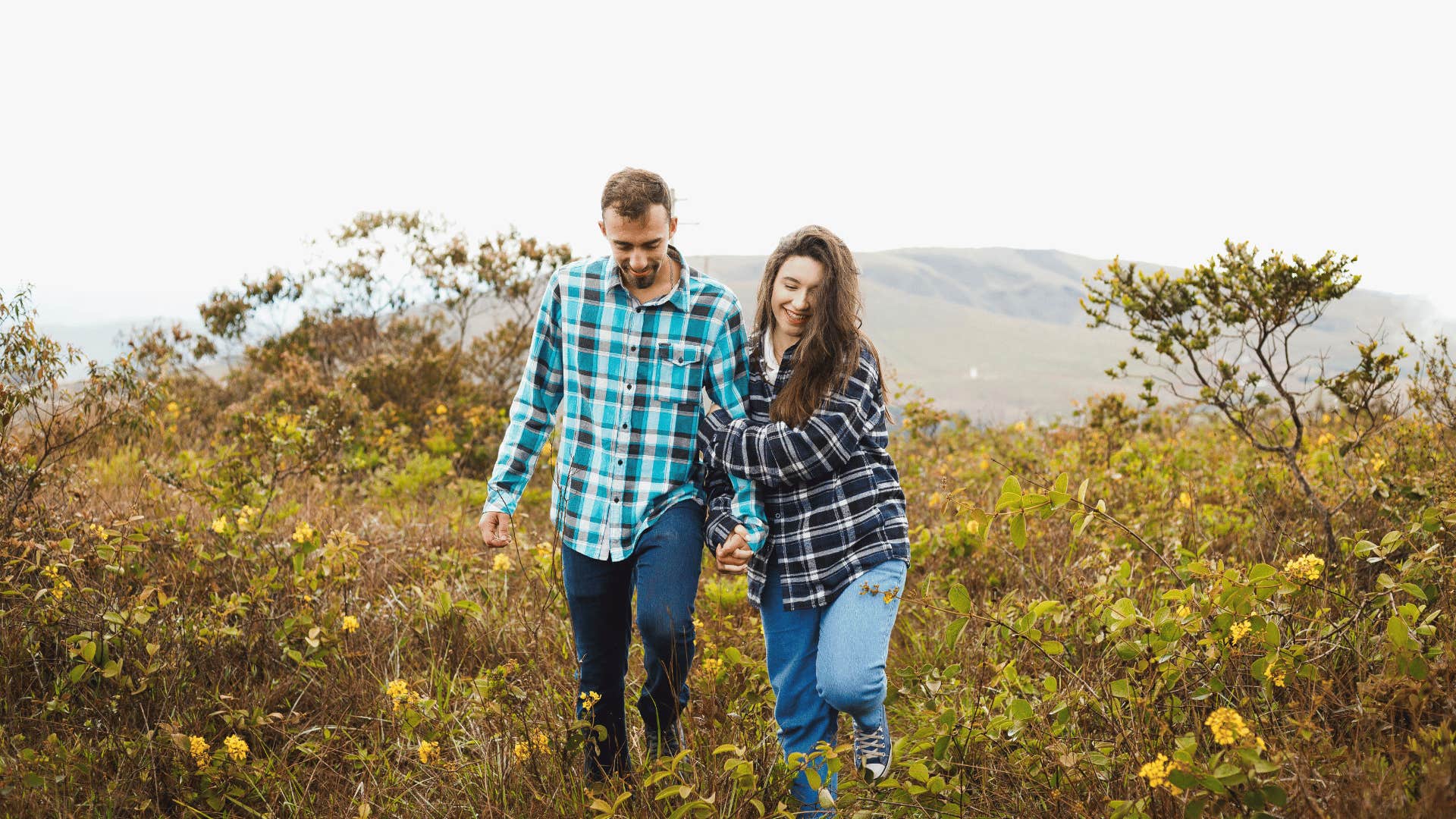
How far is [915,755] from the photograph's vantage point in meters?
2.91

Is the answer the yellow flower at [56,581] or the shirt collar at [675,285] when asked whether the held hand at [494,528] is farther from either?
the yellow flower at [56,581]

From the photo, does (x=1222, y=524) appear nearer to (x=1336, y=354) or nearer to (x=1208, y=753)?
(x=1336, y=354)

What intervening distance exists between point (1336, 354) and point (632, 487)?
369cm

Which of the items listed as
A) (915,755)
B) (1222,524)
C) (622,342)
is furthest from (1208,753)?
(1222,524)

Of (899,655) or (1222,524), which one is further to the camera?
(1222,524)

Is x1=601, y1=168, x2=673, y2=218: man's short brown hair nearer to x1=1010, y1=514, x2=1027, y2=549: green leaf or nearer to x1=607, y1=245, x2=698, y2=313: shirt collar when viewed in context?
x1=607, y1=245, x2=698, y2=313: shirt collar

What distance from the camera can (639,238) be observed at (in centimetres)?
264

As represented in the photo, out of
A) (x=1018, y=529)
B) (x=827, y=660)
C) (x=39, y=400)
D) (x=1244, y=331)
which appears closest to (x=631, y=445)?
(x=827, y=660)

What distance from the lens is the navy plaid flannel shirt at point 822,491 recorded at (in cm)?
257

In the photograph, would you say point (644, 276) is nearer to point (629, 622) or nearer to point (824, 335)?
point (824, 335)

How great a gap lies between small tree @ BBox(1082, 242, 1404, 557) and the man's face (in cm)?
303

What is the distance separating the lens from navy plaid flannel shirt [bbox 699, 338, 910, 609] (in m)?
2.57

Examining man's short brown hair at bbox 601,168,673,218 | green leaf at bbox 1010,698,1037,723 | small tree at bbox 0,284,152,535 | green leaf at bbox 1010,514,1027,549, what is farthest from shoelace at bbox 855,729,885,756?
small tree at bbox 0,284,152,535

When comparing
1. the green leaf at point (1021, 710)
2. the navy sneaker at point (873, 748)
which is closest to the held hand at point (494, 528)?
the navy sneaker at point (873, 748)
